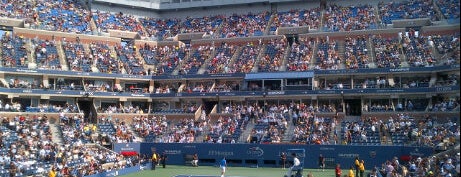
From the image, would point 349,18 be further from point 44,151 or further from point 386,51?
point 44,151

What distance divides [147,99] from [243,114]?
11.6 metres

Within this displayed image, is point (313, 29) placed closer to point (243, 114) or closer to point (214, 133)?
point (243, 114)

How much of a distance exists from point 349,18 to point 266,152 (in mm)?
21860

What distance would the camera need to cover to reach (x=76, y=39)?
178 feet

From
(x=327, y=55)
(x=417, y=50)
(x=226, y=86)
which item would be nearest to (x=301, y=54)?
(x=327, y=55)

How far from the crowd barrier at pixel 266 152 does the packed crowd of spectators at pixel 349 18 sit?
60.9 ft

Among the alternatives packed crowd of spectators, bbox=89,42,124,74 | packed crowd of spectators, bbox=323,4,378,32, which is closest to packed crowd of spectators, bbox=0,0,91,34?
packed crowd of spectators, bbox=89,42,124,74

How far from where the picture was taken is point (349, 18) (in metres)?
55.0

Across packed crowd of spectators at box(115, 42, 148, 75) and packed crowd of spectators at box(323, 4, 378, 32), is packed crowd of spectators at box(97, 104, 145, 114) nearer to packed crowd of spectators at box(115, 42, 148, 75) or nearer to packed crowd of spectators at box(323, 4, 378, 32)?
packed crowd of spectators at box(115, 42, 148, 75)

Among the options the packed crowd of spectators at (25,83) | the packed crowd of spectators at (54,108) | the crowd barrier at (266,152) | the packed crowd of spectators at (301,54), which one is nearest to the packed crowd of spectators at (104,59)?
the packed crowd of spectators at (54,108)

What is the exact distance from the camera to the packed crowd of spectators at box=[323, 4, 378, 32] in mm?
52750

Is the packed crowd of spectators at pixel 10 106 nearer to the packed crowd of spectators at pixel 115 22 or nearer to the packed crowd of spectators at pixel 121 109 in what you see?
the packed crowd of spectators at pixel 121 109

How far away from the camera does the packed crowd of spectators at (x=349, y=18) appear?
52.8 meters

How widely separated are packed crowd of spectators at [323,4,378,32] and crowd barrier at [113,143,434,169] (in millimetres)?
18577
